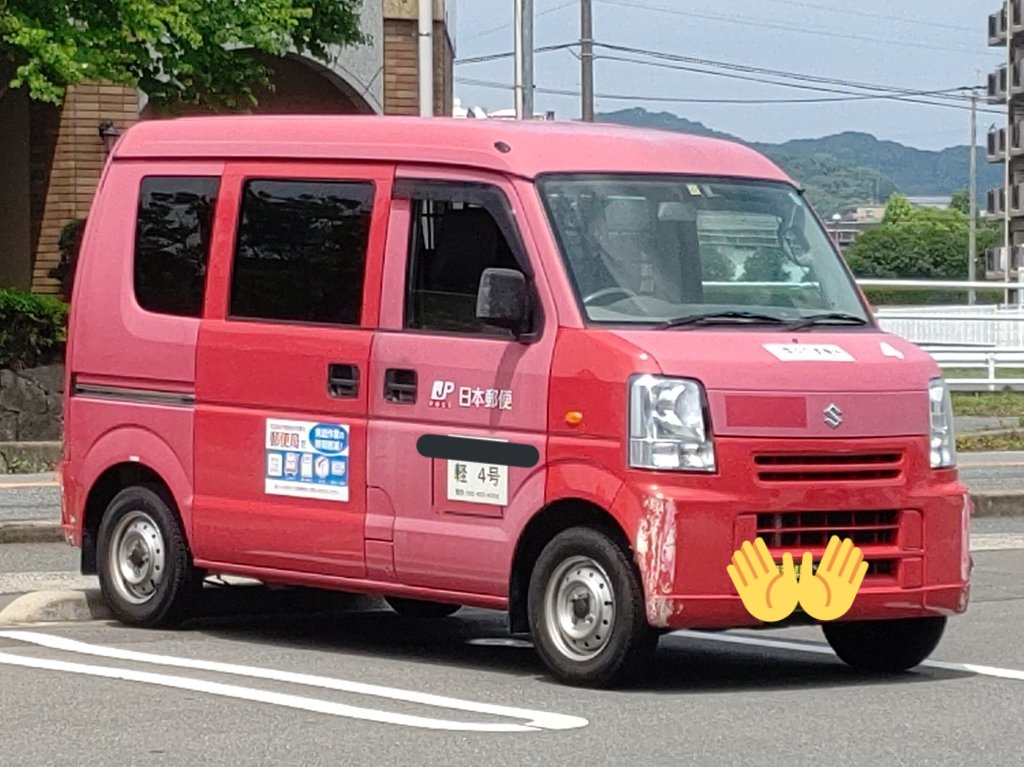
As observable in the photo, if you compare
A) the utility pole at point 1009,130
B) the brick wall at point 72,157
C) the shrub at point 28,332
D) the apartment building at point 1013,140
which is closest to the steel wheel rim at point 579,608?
the shrub at point 28,332

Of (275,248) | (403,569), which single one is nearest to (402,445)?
(403,569)

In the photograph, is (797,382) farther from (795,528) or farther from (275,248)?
(275,248)

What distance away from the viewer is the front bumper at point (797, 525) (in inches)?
355

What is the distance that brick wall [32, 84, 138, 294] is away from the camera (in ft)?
104

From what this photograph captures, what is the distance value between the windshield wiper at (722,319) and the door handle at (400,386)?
1.17 metres

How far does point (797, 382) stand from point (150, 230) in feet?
11.5

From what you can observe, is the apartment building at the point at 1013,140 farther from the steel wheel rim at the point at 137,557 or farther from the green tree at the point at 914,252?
the steel wheel rim at the point at 137,557

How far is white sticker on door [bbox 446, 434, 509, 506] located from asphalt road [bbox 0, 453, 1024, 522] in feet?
25.8

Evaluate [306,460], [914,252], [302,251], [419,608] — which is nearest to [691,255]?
[302,251]

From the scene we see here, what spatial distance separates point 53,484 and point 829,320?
41.9 ft

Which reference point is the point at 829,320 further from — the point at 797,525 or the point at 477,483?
the point at 477,483

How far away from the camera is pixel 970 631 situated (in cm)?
1148

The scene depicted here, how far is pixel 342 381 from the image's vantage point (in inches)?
401

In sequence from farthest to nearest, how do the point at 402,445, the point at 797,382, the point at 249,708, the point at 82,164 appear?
the point at 82,164, the point at 402,445, the point at 797,382, the point at 249,708
